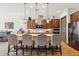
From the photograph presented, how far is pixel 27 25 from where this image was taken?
423 cm

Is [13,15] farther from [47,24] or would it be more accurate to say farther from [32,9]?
[47,24]

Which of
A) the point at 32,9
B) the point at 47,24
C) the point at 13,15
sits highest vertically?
the point at 32,9

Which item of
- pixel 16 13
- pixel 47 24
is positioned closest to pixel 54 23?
pixel 47 24

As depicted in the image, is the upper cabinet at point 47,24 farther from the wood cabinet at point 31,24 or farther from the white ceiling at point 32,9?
the white ceiling at point 32,9

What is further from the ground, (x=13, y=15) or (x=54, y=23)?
(x=13, y=15)

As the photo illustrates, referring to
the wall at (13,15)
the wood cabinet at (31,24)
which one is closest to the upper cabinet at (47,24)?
the wood cabinet at (31,24)

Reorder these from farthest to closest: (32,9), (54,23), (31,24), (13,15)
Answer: (31,24) < (32,9) < (54,23) < (13,15)

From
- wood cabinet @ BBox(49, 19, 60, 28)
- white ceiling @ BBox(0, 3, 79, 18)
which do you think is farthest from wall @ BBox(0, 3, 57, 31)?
wood cabinet @ BBox(49, 19, 60, 28)

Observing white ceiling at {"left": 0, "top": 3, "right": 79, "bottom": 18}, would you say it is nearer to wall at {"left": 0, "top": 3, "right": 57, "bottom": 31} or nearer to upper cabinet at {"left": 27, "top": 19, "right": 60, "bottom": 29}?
wall at {"left": 0, "top": 3, "right": 57, "bottom": 31}

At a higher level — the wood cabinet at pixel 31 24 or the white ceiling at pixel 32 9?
the white ceiling at pixel 32 9

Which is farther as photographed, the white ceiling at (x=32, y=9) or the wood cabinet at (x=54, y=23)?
the wood cabinet at (x=54, y=23)

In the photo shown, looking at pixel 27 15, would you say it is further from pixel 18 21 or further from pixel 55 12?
pixel 55 12

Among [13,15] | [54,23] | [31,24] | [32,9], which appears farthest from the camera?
[31,24]

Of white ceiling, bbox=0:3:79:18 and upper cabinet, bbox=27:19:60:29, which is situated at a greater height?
white ceiling, bbox=0:3:79:18
